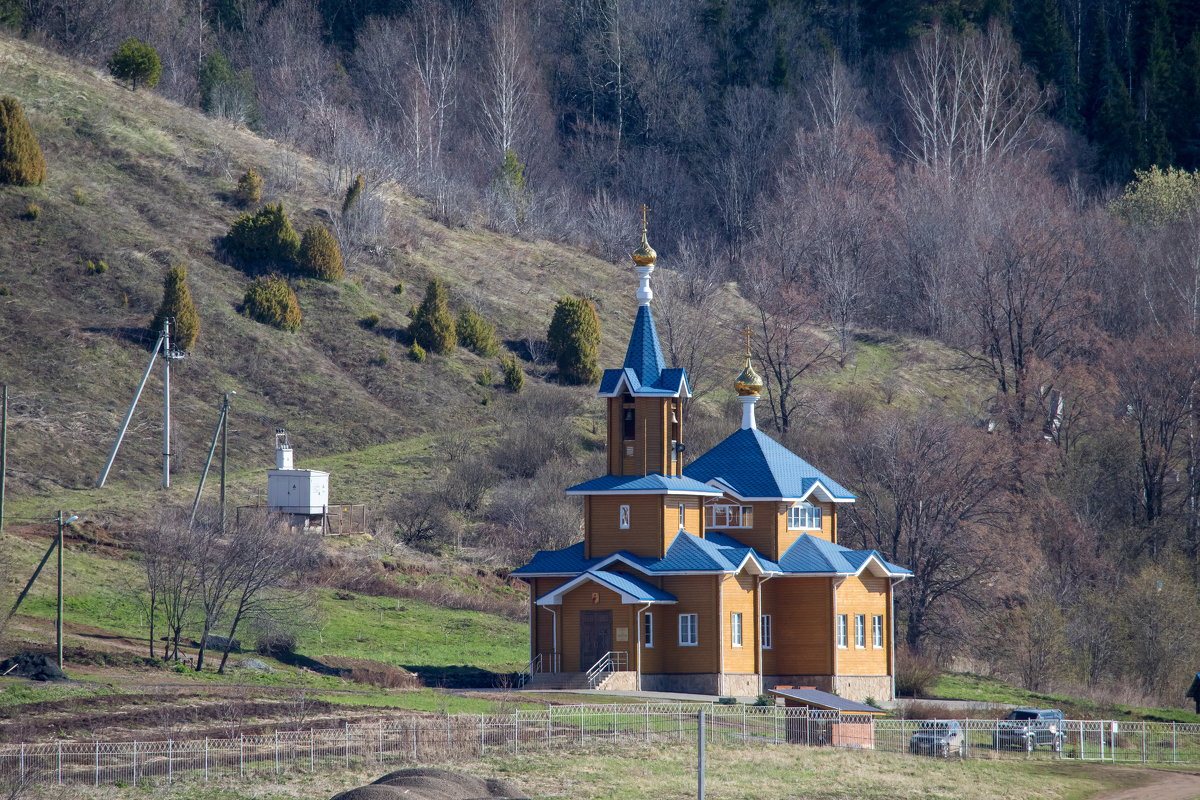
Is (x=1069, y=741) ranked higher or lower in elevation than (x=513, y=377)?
lower

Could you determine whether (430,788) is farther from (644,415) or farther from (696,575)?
(644,415)

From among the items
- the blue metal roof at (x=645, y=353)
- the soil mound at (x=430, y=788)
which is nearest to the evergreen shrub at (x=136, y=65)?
the blue metal roof at (x=645, y=353)

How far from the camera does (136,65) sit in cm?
9425

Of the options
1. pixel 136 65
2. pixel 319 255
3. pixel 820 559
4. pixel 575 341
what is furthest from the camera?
pixel 136 65

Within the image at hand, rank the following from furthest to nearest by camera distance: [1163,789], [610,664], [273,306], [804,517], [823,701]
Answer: [273,306] → [804,517] → [610,664] → [823,701] → [1163,789]

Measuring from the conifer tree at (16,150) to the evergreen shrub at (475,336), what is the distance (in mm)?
20118

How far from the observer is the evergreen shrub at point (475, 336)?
273 ft

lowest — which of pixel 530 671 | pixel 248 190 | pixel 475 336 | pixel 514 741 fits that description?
pixel 514 741

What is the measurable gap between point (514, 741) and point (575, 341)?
49373 mm

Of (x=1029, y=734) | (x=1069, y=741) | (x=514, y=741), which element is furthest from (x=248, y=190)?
(x=514, y=741)

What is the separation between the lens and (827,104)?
387 ft

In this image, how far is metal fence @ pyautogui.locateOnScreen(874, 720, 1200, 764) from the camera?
3941 centimetres

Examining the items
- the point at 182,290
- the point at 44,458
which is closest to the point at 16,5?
the point at 182,290

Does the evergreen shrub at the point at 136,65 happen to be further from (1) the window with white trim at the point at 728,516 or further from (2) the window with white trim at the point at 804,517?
(2) the window with white trim at the point at 804,517
